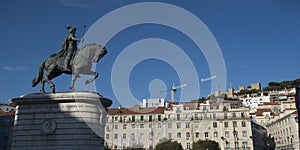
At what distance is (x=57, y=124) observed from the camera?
19.2 meters

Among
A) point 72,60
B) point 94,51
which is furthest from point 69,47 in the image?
point 94,51

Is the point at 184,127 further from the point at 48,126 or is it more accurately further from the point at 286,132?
the point at 48,126

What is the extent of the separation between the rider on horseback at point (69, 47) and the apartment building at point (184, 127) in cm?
4244

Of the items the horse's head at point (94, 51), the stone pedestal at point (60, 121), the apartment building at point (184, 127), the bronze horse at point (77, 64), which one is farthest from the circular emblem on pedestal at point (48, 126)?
the apartment building at point (184, 127)

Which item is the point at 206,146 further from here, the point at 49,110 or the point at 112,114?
the point at 49,110

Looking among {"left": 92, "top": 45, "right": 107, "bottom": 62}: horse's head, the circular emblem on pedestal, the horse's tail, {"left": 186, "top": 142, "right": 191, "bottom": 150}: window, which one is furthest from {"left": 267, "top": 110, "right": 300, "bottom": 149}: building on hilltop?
the circular emblem on pedestal

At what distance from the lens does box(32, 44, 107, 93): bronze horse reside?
20.7 meters

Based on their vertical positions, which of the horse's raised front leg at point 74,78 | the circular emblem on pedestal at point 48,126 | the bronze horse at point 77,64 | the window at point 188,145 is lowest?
the window at point 188,145

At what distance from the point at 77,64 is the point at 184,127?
1770 inches

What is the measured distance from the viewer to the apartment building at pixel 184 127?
201 ft

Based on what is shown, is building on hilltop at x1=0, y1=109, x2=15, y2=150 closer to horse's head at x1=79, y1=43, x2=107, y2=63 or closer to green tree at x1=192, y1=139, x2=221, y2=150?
green tree at x1=192, y1=139, x2=221, y2=150

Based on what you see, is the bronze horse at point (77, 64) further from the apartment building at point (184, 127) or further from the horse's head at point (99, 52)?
the apartment building at point (184, 127)

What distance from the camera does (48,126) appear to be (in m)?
19.2

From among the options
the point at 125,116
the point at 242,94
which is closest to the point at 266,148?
the point at 125,116
